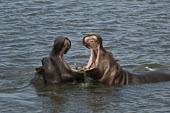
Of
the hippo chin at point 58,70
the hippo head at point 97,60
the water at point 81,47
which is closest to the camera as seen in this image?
the water at point 81,47

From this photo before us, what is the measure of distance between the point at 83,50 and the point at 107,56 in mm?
3310

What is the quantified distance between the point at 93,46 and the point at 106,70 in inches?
21.0

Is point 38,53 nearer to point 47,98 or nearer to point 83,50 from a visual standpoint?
point 83,50

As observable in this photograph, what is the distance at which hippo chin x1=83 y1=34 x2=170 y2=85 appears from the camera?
995 centimetres

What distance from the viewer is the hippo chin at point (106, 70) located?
32.7 ft

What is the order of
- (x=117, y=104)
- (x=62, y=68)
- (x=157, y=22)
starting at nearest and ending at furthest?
(x=117, y=104), (x=62, y=68), (x=157, y=22)

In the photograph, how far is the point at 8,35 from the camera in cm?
1509

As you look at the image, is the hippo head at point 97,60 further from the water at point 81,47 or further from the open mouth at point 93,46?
the water at point 81,47

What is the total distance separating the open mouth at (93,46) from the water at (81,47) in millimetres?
438

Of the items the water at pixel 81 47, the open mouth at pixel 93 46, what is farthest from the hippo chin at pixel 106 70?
the water at pixel 81 47

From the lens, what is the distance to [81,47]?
13.8 m

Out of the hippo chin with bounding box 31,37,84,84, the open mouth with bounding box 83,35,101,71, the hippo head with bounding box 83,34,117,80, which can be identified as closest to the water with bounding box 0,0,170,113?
the hippo chin with bounding box 31,37,84,84

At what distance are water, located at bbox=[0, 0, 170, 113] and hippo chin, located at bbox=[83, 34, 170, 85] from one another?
227 mm

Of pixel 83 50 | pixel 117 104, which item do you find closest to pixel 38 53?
pixel 83 50
